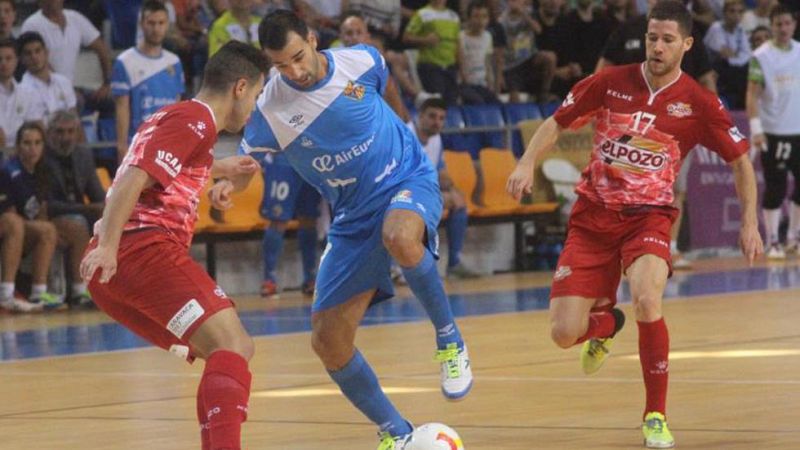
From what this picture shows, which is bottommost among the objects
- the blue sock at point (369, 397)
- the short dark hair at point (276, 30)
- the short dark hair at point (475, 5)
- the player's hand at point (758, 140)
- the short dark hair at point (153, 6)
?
the player's hand at point (758, 140)

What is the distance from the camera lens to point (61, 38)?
15914 mm

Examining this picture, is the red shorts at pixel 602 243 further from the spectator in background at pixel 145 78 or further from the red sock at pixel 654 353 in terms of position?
the spectator in background at pixel 145 78

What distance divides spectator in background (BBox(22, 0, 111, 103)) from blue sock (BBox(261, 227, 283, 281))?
2244 mm

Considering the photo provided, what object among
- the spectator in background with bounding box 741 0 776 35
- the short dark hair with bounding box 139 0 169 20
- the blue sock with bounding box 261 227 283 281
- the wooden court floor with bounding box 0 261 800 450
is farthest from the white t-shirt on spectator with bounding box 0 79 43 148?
the spectator in background with bounding box 741 0 776 35

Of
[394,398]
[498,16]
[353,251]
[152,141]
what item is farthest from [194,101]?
[498,16]

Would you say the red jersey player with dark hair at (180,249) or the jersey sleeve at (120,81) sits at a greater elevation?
the red jersey player with dark hair at (180,249)

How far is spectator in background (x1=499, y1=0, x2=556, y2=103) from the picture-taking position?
65.7 feet

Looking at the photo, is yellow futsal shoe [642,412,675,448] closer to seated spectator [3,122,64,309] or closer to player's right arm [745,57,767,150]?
seated spectator [3,122,64,309]

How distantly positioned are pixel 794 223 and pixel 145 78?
779 cm

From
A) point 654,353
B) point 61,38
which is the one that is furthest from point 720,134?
point 61,38

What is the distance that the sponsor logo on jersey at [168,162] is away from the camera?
614cm

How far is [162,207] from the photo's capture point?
6.41 meters

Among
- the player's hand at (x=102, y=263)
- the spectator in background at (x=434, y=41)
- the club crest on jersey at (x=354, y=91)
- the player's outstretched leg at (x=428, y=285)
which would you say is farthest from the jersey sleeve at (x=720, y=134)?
the spectator in background at (x=434, y=41)

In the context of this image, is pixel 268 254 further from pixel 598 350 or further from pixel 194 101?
pixel 194 101
